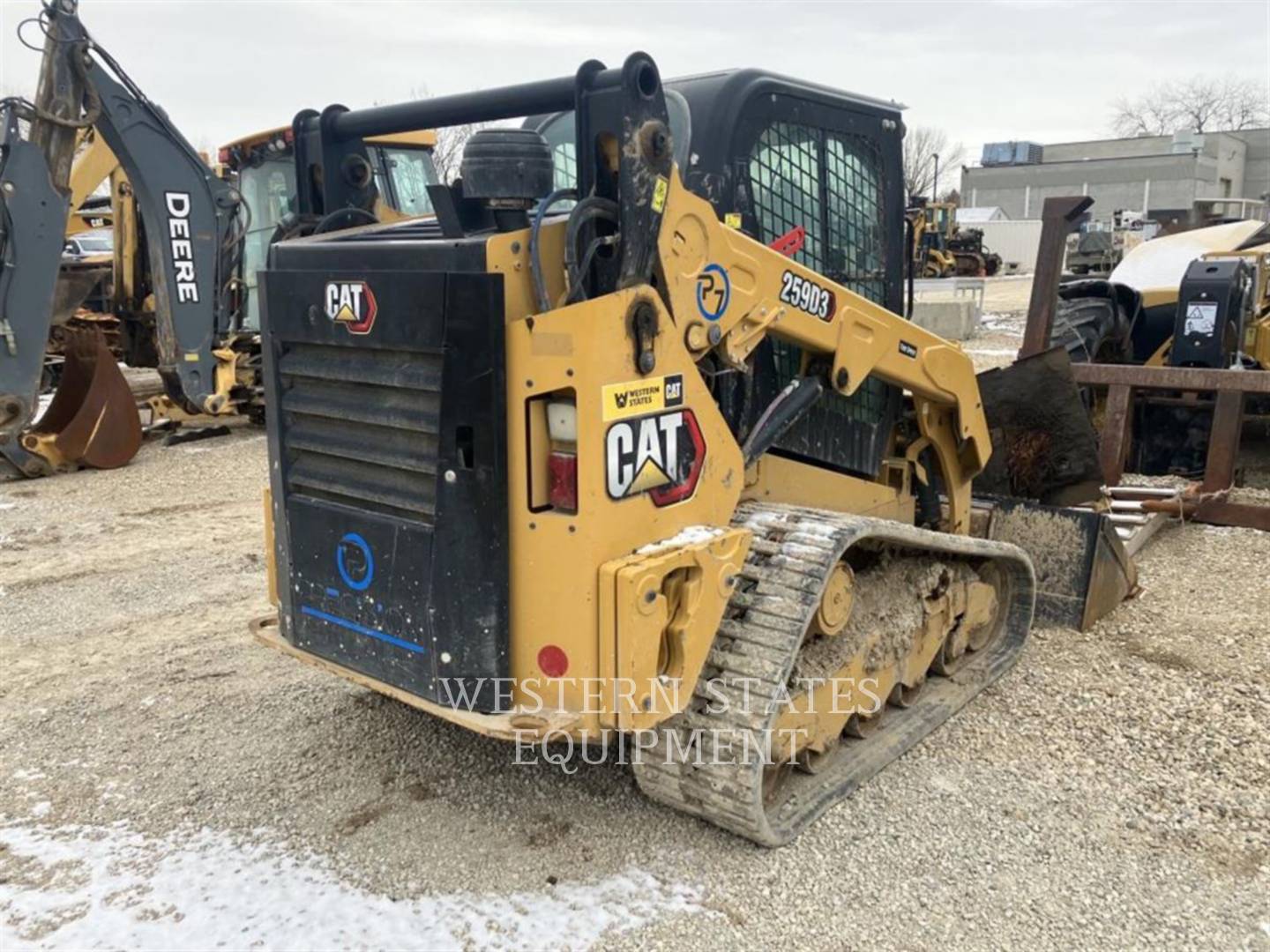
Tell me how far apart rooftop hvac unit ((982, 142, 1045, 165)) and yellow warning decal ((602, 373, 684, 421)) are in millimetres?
60909

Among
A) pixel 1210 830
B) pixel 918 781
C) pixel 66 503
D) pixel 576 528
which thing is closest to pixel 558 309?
pixel 576 528

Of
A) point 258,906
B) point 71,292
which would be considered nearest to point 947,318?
point 71,292

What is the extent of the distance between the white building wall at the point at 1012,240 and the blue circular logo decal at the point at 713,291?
4392 cm

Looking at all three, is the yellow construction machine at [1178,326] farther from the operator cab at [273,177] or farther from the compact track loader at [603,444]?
the operator cab at [273,177]

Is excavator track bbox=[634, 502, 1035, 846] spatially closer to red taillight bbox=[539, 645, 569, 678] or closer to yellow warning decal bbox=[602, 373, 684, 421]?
red taillight bbox=[539, 645, 569, 678]

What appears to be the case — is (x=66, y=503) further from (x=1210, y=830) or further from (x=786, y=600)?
(x=1210, y=830)

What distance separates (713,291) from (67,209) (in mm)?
5883

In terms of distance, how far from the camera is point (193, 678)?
14.3ft

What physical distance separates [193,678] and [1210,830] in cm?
365

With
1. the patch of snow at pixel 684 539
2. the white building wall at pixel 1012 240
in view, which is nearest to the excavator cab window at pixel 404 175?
the patch of snow at pixel 684 539

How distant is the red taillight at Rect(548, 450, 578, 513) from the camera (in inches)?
104

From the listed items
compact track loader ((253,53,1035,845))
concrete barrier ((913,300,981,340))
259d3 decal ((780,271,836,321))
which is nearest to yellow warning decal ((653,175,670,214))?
compact track loader ((253,53,1035,845))

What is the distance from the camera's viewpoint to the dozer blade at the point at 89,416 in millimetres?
8359

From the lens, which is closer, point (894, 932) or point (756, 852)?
point (894, 932)
